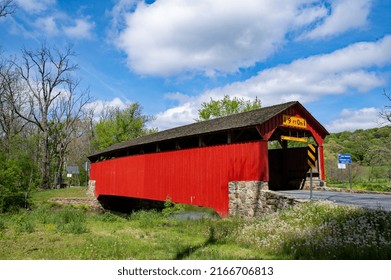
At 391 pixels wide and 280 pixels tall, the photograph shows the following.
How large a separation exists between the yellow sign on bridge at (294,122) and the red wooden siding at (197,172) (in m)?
1.98

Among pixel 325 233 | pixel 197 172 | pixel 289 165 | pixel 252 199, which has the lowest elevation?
pixel 325 233

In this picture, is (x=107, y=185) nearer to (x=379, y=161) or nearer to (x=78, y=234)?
(x=78, y=234)

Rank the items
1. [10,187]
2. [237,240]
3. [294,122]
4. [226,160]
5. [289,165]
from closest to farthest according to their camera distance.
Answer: [237,240], [226,160], [294,122], [289,165], [10,187]

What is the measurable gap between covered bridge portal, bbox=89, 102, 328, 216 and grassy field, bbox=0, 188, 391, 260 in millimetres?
3392

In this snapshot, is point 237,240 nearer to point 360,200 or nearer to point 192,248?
point 192,248

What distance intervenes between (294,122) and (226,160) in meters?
3.82

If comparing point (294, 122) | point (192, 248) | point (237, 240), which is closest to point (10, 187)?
point (192, 248)

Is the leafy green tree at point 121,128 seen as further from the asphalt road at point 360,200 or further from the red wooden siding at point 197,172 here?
the asphalt road at point 360,200

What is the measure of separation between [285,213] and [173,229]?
3.85 m

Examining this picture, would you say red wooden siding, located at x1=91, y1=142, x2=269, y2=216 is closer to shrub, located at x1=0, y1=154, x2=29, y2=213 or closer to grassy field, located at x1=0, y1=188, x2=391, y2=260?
grassy field, located at x1=0, y1=188, x2=391, y2=260

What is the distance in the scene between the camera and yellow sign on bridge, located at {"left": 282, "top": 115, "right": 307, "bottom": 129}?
48.9ft

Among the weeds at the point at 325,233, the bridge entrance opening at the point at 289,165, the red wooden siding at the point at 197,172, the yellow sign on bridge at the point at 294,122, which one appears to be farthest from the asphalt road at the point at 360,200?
the bridge entrance opening at the point at 289,165

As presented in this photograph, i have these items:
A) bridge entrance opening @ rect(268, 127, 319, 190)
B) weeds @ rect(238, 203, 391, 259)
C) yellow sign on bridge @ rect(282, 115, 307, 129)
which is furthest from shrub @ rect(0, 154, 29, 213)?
yellow sign on bridge @ rect(282, 115, 307, 129)

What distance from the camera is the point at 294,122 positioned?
15414mm
